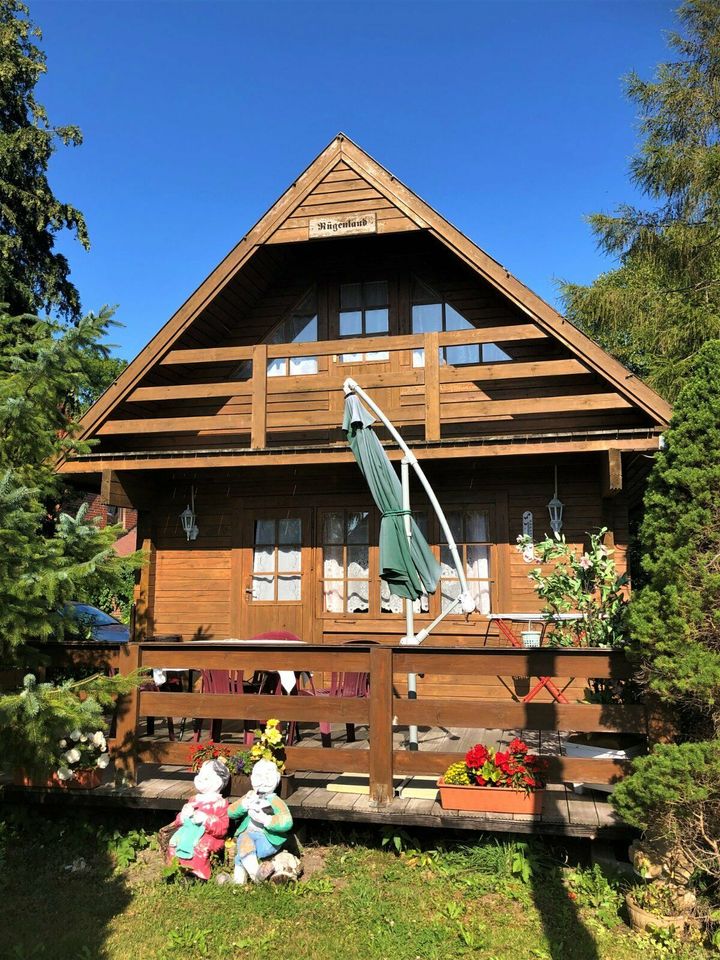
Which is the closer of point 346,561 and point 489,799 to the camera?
point 489,799

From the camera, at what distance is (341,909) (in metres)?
4.59

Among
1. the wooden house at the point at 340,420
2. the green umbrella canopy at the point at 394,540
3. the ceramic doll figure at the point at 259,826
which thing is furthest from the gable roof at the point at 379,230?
the ceramic doll figure at the point at 259,826

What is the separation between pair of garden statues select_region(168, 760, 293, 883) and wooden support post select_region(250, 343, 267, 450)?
13.1 ft

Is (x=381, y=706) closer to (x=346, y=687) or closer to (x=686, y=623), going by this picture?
(x=346, y=687)

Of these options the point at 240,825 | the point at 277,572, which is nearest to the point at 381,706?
the point at 240,825

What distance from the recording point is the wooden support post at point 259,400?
8.28 m

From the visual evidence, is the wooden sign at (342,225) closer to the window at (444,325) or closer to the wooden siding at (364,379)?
the wooden siding at (364,379)

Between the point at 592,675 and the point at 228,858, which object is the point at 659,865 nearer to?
the point at 592,675

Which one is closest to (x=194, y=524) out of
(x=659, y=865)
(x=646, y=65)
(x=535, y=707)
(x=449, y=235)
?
(x=449, y=235)

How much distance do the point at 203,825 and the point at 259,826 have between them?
419 mm

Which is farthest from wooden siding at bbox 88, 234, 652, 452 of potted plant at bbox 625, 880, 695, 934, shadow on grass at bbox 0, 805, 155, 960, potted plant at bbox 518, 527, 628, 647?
potted plant at bbox 625, 880, 695, 934

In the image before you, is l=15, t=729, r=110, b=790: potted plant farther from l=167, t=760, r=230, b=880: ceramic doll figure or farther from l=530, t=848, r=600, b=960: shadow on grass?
l=530, t=848, r=600, b=960: shadow on grass

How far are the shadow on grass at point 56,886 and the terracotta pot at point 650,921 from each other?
3.03 metres

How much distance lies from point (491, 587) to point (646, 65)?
8.87 m
